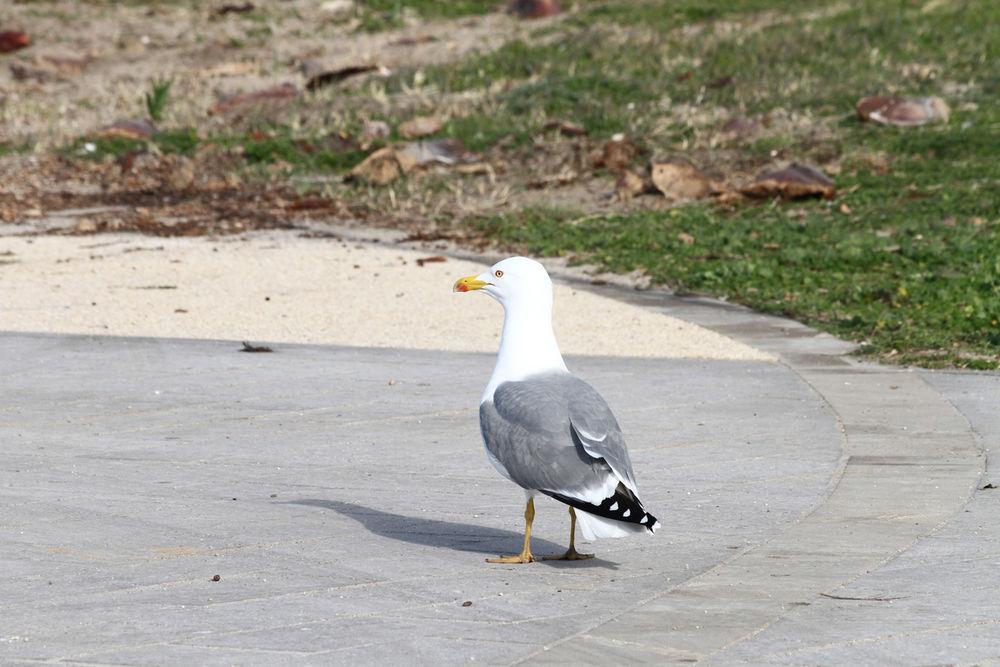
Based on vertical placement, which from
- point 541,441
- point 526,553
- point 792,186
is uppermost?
point 541,441

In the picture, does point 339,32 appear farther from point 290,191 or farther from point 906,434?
point 906,434

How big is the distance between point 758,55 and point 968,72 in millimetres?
4214

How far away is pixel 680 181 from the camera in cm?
2300

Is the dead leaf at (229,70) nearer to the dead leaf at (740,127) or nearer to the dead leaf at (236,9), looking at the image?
the dead leaf at (236,9)

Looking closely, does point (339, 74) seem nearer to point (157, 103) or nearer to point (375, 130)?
point (157, 103)

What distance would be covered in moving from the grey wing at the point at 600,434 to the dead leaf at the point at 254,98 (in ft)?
80.6

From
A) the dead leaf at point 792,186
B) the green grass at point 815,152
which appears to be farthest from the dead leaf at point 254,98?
the dead leaf at point 792,186

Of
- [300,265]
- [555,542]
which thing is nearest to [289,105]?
[300,265]

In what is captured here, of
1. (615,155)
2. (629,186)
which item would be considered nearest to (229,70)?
(615,155)

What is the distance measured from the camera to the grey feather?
22.1ft

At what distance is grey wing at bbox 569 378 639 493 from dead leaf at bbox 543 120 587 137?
1969 cm

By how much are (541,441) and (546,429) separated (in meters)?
0.06

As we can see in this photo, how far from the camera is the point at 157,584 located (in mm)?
6832

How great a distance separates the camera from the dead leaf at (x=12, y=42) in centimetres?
3756
